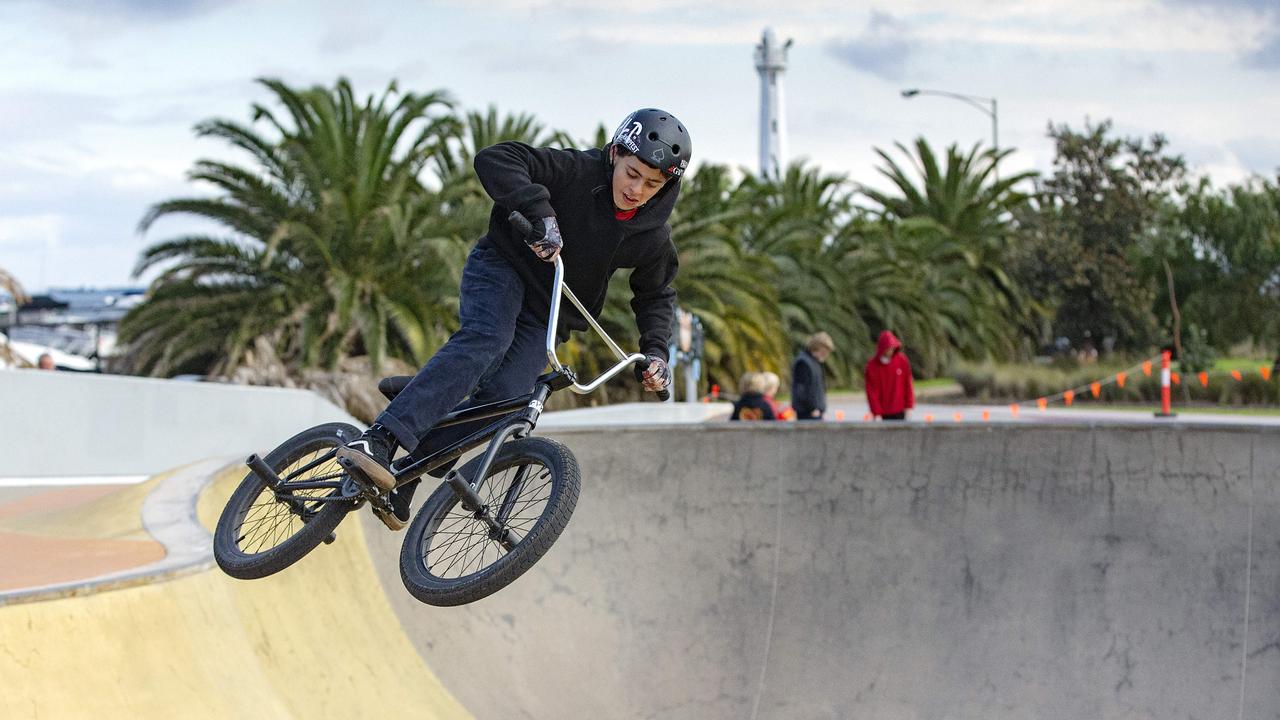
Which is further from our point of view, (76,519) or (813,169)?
(813,169)

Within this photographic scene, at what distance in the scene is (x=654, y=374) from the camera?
502 cm

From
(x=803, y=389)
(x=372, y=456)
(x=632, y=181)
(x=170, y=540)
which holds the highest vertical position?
(x=632, y=181)

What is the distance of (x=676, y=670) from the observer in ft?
27.5

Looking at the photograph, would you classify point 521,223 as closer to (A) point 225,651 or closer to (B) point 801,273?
(A) point 225,651

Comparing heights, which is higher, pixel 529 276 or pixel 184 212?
pixel 184 212

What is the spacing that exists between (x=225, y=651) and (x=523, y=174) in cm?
266

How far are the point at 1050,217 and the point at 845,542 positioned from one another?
3261 centimetres

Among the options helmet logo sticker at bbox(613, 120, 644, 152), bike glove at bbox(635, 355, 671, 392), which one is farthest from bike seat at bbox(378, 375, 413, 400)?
helmet logo sticker at bbox(613, 120, 644, 152)

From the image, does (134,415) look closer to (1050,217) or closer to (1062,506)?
(1062,506)

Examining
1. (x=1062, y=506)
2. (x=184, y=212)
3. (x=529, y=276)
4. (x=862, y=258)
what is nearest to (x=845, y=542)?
(x=1062, y=506)

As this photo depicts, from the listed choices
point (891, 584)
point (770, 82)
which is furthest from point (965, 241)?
point (770, 82)

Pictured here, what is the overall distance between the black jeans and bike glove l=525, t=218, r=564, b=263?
314 mm

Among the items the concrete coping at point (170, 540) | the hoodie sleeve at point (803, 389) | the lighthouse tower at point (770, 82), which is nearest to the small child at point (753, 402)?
the hoodie sleeve at point (803, 389)

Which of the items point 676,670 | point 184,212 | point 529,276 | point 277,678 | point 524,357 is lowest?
point 676,670
